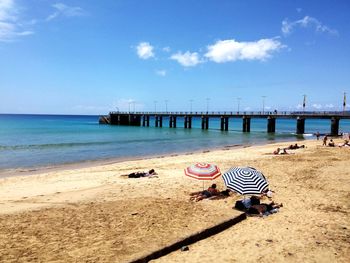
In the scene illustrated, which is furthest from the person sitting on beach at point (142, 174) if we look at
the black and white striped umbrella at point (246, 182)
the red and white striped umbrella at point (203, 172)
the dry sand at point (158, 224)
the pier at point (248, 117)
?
the pier at point (248, 117)

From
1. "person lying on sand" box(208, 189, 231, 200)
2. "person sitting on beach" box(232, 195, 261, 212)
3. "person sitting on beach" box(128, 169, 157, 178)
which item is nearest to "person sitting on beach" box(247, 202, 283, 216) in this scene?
"person sitting on beach" box(232, 195, 261, 212)

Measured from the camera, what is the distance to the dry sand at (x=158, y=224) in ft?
20.8

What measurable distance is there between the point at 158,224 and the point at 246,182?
8.61 feet

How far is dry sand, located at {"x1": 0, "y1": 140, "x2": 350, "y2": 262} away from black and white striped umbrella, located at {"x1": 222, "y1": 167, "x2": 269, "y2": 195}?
0.63 meters

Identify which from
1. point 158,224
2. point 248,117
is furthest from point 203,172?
point 248,117

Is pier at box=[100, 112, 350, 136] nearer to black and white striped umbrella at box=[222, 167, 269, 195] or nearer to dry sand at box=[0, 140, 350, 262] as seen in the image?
dry sand at box=[0, 140, 350, 262]

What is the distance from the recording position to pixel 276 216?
8.88 metres

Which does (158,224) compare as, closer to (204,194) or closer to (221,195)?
(204,194)

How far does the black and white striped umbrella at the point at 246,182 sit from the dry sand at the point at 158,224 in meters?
0.63

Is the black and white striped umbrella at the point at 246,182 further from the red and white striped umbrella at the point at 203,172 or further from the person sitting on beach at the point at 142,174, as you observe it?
the person sitting on beach at the point at 142,174

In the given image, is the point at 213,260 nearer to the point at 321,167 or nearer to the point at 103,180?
the point at 103,180

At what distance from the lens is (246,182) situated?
896 centimetres

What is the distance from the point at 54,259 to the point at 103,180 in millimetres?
8646

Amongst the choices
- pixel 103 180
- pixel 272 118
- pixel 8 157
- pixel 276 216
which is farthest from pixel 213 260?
pixel 272 118
